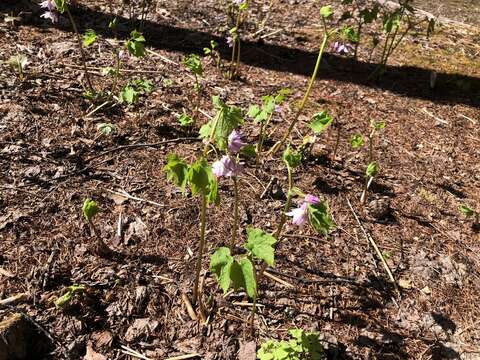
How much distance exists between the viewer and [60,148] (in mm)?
3260

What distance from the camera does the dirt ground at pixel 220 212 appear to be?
240 cm

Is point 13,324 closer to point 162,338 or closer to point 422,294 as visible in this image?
point 162,338

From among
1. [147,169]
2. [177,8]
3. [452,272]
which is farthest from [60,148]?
[177,8]

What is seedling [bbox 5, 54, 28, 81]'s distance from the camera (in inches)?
149

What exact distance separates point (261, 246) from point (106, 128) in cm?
186

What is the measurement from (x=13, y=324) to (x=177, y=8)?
449 cm

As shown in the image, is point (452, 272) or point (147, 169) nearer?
point (452, 272)

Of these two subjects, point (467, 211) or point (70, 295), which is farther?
point (467, 211)

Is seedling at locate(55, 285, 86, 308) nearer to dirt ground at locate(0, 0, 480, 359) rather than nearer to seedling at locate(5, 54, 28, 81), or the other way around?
dirt ground at locate(0, 0, 480, 359)

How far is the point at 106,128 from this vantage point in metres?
3.35

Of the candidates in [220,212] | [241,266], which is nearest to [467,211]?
[220,212]

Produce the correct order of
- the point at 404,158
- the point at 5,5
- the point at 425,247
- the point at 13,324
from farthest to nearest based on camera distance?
the point at 5,5
the point at 404,158
the point at 425,247
the point at 13,324

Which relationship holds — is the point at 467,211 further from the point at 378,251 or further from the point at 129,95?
the point at 129,95

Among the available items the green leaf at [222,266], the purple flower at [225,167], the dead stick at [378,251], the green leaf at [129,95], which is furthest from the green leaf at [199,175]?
the green leaf at [129,95]
